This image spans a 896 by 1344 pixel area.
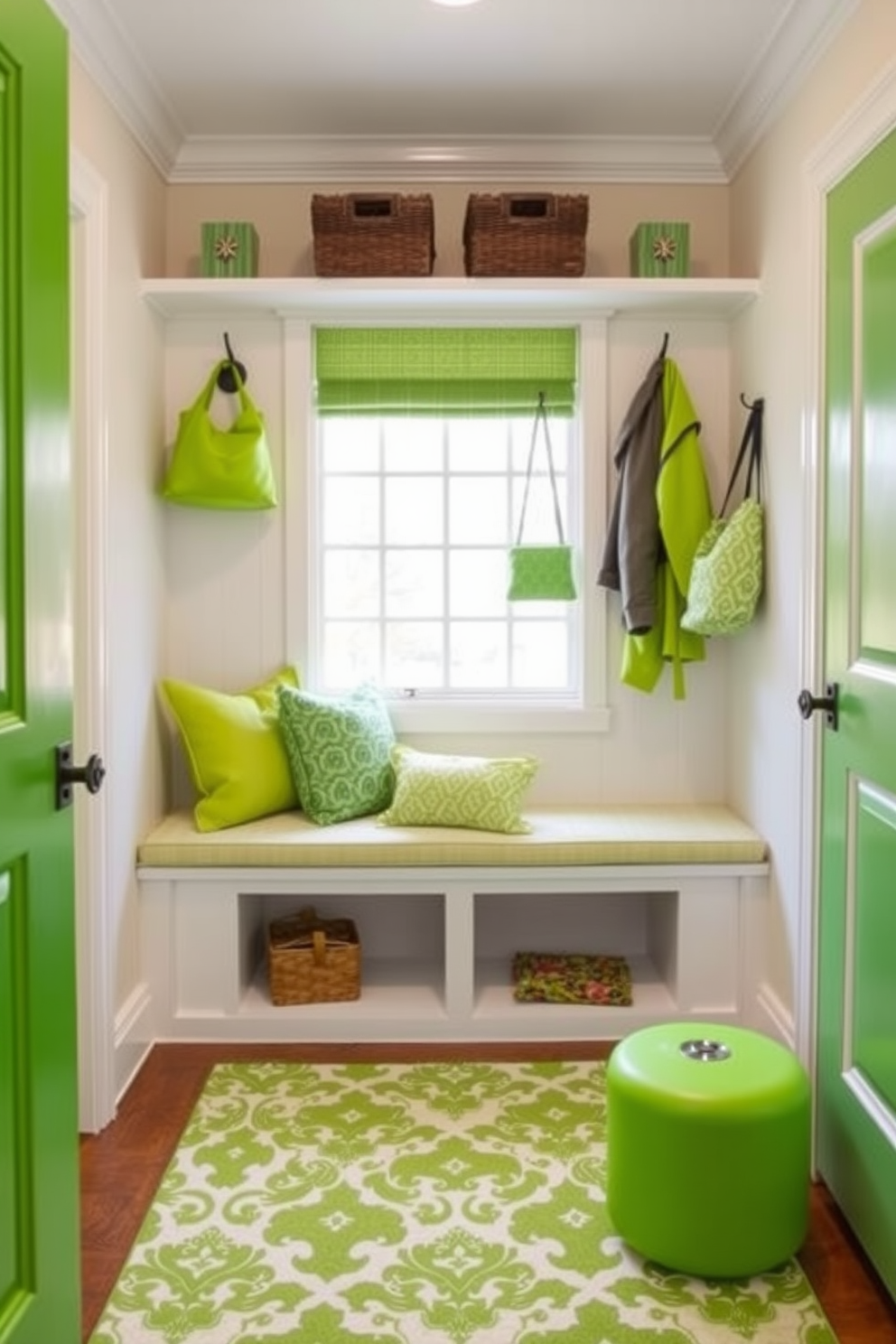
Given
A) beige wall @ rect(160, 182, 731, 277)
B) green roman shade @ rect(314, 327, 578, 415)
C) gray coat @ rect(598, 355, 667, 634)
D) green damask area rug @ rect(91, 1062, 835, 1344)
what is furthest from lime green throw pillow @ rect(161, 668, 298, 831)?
beige wall @ rect(160, 182, 731, 277)

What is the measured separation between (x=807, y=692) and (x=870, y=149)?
3.48ft

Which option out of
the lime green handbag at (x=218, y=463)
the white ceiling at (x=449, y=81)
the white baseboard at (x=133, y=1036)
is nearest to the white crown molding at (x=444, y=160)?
the white ceiling at (x=449, y=81)

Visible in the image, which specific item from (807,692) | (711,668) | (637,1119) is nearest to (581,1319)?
(637,1119)

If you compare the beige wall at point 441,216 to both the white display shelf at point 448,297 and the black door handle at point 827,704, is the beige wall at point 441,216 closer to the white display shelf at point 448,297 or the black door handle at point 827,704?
the white display shelf at point 448,297

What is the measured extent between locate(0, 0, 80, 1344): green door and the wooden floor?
480mm

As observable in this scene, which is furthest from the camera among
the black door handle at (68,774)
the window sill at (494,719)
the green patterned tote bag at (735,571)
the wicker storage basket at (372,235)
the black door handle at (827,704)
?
the window sill at (494,719)

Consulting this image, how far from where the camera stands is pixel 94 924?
101 inches

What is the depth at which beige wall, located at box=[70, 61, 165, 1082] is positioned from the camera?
2662mm

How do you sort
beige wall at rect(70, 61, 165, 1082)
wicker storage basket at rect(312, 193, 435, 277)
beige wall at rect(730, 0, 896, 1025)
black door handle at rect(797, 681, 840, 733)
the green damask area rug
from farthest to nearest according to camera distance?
wicker storage basket at rect(312, 193, 435, 277) → beige wall at rect(70, 61, 165, 1082) → beige wall at rect(730, 0, 896, 1025) → black door handle at rect(797, 681, 840, 733) → the green damask area rug

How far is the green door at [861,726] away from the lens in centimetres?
196

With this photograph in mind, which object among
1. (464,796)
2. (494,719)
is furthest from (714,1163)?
(494,719)

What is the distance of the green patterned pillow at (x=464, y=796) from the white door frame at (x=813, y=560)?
840 mm

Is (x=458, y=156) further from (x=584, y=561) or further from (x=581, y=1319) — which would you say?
(x=581, y=1319)

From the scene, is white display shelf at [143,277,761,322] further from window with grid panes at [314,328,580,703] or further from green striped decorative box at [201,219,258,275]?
window with grid panes at [314,328,580,703]
